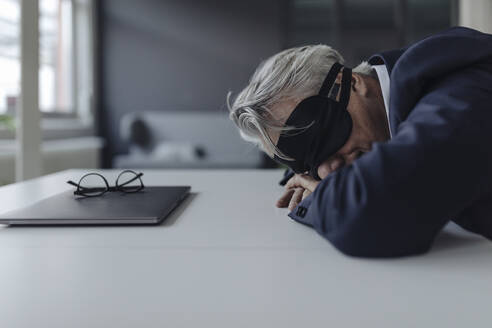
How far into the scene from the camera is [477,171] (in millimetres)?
611

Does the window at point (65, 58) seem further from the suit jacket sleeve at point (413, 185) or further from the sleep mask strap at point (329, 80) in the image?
the suit jacket sleeve at point (413, 185)

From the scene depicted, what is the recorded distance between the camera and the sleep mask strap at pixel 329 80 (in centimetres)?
91

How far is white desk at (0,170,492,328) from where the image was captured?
0.42 metres

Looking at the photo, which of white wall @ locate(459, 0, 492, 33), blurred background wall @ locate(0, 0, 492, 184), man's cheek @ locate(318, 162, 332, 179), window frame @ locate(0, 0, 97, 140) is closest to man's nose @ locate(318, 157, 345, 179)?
man's cheek @ locate(318, 162, 332, 179)

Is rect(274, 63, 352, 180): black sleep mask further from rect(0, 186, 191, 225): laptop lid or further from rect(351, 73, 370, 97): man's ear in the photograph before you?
rect(0, 186, 191, 225): laptop lid

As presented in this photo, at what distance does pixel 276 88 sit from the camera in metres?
0.91

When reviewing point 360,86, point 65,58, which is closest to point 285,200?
point 360,86

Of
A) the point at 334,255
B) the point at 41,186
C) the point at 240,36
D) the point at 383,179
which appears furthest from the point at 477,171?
the point at 240,36

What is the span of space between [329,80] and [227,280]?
1.88ft

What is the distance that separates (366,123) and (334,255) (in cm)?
43

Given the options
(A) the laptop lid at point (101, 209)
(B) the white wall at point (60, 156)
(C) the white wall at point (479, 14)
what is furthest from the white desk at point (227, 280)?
(C) the white wall at point (479, 14)

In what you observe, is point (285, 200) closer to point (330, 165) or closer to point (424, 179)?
point (330, 165)

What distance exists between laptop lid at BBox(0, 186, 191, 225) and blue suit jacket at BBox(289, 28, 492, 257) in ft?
1.10

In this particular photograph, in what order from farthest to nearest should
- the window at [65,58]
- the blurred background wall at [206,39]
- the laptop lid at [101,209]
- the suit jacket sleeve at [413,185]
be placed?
the blurred background wall at [206,39] < the window at [65,58] < the laptop lid at [101,209] < the suit jacket sleeve at [413,185]
